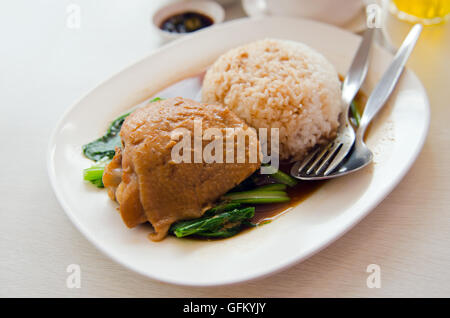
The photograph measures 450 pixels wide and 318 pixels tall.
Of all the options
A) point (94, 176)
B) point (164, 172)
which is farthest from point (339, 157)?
point (94, 176)

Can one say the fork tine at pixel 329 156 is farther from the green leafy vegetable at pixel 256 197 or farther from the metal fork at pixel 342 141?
the green leafy vegetable at pixel 256 197

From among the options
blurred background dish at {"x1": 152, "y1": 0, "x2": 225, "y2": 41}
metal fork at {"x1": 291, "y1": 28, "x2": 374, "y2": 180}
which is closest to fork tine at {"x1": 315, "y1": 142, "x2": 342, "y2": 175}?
metal fork at {"x1": 291, "y1": 28, "x2": 374, "y2": 180}

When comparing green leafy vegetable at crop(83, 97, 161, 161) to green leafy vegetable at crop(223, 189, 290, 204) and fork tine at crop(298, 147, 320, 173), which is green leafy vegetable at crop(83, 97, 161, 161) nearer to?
green leafy vegetable at crop(223, 189, 290, 204)

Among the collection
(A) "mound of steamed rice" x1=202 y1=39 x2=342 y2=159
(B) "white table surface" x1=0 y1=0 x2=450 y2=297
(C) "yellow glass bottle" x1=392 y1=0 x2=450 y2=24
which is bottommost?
(B) "white table surface" x1=0 y1=0 x2=450 y2=297

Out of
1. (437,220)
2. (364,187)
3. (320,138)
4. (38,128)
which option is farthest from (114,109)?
(437,220)

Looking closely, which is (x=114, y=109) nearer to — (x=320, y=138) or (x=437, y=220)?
(x=320, y=138)

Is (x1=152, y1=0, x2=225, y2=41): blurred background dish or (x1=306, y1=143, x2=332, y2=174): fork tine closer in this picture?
(x1=306, y1=143, x2=332, y2=174): fork tine
